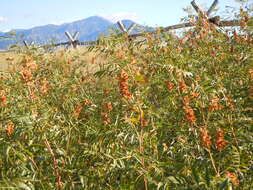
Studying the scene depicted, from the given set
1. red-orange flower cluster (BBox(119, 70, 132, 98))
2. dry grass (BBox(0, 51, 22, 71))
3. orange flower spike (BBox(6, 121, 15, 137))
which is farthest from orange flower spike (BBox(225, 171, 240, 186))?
dry grass (BBox(0, 51, 22, 71))

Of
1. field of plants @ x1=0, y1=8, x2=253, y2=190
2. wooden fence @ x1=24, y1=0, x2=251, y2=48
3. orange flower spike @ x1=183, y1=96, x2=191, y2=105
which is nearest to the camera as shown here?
field of plants @ x1=0, y1=8, x2=253, y2=190

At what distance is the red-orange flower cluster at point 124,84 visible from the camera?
257 centimetres

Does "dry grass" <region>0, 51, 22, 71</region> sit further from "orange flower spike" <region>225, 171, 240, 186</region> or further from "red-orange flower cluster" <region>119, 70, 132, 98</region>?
"orange flower spike" <region>225, 171, 240, 186</region>

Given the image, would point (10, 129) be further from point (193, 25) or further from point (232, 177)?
point (193, 25)

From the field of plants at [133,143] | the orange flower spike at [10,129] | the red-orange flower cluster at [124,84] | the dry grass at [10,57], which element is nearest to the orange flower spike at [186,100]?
the field of plants at [133,143]

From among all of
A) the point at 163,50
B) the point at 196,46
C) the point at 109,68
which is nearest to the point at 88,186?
the point at 109,68

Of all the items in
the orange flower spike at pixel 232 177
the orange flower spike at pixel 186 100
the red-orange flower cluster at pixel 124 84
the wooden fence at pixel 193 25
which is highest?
the wooden fence at pixel 193 25

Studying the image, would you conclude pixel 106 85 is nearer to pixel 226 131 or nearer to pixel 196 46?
pixel 196 46

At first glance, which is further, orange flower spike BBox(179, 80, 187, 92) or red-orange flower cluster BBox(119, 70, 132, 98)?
orange flower spike BBox(179, 80, 187, 92)

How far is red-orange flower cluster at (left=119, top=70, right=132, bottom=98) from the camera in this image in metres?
2.57

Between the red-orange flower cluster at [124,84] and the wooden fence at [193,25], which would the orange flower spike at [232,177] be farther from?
the wooden fence at [193,25]

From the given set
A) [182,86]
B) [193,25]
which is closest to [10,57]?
[193,25]

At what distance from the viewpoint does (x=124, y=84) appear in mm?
2568

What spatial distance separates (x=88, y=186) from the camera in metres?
2.82
